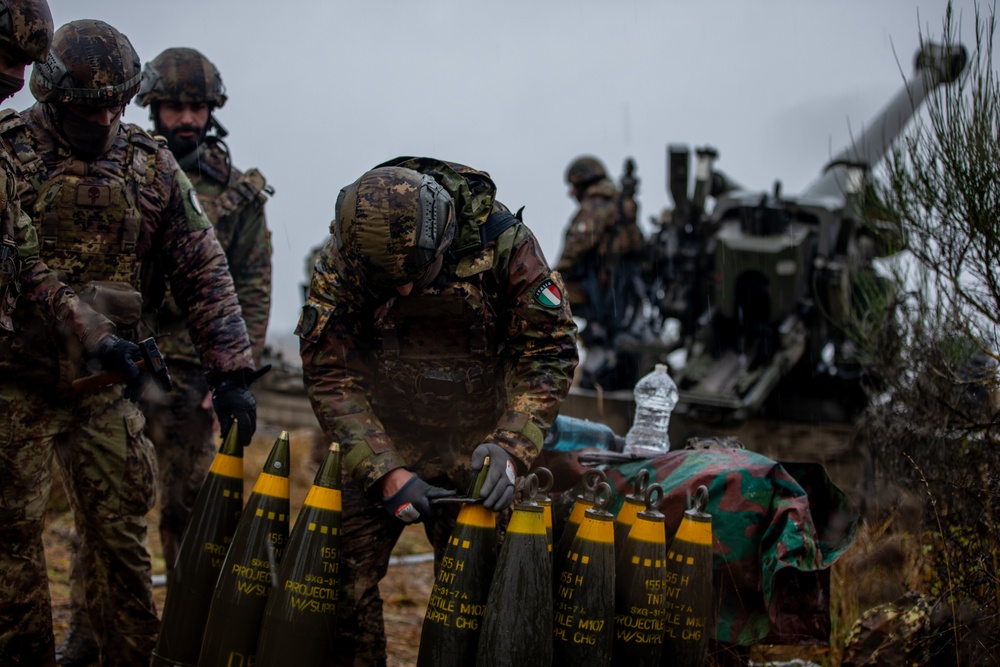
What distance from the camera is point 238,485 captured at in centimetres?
357

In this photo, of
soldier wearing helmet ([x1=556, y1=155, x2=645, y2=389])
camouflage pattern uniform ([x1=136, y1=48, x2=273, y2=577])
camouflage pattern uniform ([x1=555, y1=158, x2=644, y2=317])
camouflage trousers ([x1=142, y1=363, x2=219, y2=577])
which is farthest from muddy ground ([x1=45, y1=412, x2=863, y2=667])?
camouflage pattern uniform ([x1=555, y1=158, x2=644, y2=317])

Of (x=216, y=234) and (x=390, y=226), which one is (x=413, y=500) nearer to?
(x=390, y=226)

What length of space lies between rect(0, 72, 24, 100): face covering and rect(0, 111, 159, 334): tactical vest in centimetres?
Answer: 50

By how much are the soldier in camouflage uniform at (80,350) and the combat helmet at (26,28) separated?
1.20 feet

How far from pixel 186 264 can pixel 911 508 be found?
381 cm

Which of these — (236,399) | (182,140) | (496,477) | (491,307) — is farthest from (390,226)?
(182,140)

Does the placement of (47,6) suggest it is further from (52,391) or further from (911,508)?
(911,508)

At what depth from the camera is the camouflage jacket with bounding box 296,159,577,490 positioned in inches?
140

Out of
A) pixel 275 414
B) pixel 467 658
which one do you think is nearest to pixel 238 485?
pixel 467 658

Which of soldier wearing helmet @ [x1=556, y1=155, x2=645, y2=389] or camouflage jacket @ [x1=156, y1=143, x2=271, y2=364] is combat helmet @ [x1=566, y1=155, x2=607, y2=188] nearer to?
soldier wearing helmet @ [x1=556, y1=155, x2=645, y2=389]

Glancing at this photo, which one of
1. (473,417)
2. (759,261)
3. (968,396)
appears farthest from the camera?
(759,261)

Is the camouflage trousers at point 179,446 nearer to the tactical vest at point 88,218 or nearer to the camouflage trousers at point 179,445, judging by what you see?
the camouflage trousers at point 179,445

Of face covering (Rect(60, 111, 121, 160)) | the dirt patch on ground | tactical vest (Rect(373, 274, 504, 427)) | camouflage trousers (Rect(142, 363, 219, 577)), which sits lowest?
the dirt patch on ground

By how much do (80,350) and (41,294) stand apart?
0.75 ft
